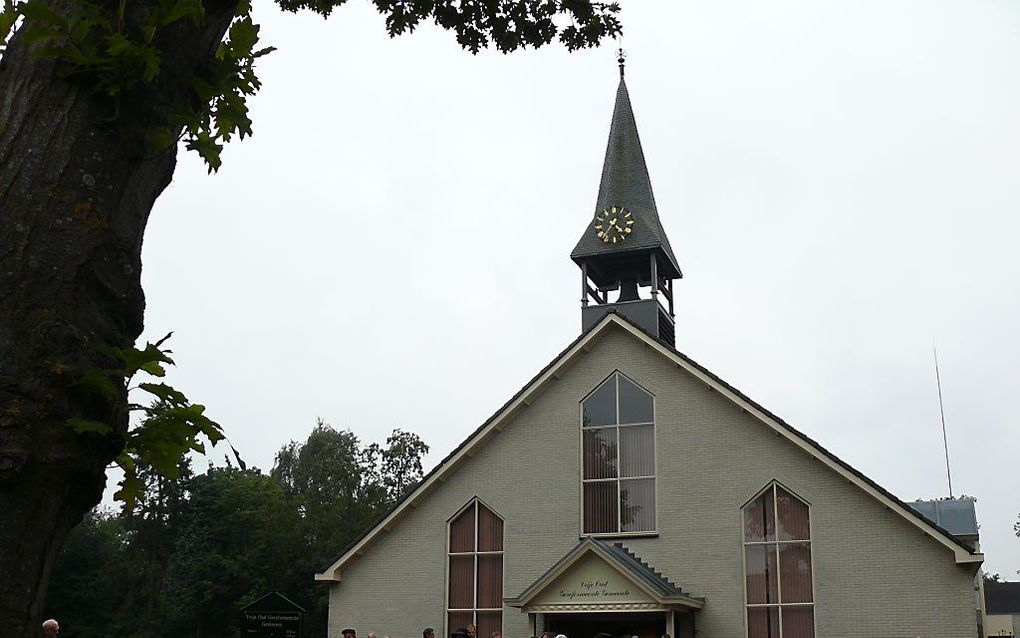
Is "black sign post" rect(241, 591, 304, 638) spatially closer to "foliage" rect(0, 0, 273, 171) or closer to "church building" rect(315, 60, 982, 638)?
"church building" rect(315, 60, 982, 638)

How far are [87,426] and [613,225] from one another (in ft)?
86.4

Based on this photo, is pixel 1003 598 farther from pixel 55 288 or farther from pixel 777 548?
pixel 55 288

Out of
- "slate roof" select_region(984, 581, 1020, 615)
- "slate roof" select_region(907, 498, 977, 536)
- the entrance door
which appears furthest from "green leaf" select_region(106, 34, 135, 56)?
"slate roof" select_region(984, 581, 1020, 615)

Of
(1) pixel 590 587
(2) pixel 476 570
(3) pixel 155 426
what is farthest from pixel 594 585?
(3) pixel 155 426

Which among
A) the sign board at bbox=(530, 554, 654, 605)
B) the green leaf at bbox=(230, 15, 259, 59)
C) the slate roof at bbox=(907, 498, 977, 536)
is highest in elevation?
the slate roof at bbox=(907, 498, 977, 536)

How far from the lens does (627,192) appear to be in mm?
30312

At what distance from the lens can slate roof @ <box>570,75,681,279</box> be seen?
28.0 metres

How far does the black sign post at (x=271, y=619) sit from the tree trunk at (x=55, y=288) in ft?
54.7

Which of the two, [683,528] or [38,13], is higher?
[683,528]

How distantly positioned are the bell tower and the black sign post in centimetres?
1090

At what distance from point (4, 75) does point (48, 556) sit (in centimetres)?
125

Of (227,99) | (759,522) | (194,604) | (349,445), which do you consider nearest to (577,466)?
(759,522)

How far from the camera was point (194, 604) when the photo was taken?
52688mm

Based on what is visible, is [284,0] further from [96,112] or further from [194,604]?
[194,604]
